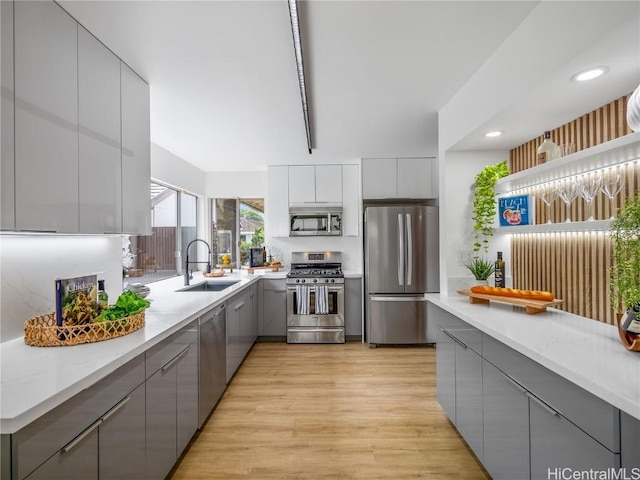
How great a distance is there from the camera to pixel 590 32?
1324mm

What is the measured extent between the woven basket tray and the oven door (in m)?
2.90

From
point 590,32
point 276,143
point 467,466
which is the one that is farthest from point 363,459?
point 276,143

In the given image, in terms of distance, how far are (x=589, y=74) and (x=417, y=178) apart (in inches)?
118

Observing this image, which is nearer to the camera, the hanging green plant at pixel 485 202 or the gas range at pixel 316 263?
the hanging green plant at pixel 485 202

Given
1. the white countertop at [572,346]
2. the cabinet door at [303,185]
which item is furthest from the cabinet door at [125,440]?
the cabinet door at [303,185]

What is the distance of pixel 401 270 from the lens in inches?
167

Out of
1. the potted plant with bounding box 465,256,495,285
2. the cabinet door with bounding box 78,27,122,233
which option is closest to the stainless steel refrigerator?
the potted plant with bounding box 465,256,495,285

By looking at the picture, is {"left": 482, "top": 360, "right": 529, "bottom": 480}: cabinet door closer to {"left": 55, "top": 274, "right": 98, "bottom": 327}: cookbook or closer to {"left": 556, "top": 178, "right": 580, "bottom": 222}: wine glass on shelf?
{"left": 556, "top": 178, "right": 580, "bottom": 222}: wine glass on shelf

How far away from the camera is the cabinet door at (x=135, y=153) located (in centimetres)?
210

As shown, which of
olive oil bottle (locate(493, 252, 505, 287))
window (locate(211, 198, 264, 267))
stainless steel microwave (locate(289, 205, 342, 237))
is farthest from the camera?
window (locate(211, 198, 264, 267))

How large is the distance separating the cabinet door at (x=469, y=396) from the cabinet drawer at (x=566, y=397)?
Result: 304 millimetres

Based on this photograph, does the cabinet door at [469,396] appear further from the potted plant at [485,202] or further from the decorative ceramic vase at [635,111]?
the decorative ceramic vase at [635,111]

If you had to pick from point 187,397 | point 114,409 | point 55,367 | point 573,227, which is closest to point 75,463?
point 114,409

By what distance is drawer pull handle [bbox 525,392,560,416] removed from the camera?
1.26 m
